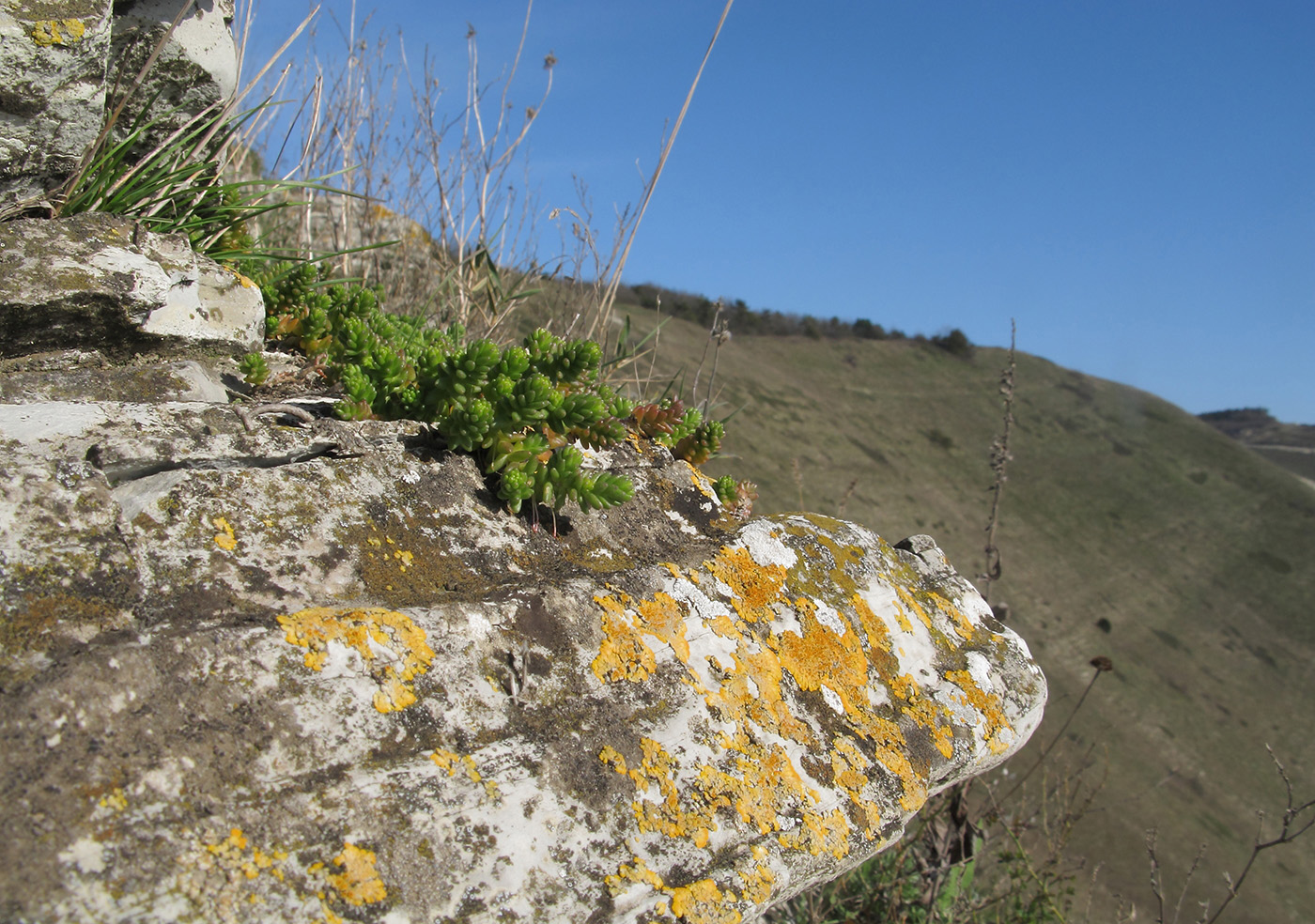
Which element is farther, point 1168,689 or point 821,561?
point 1168,689

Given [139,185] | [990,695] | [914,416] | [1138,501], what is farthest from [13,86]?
[1138,501]

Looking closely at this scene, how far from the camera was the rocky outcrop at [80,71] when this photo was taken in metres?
2.54

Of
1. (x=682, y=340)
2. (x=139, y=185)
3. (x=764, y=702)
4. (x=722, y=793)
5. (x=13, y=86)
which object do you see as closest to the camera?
(x=722, y=793)

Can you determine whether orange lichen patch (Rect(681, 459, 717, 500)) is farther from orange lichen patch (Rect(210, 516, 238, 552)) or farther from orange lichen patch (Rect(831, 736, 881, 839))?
orange lichen patch (Rect(210, 516, 238, 552))

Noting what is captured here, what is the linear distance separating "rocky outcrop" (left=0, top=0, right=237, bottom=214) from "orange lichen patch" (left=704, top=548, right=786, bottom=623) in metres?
2.80

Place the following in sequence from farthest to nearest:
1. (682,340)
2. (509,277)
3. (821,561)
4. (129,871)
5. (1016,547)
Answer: (1016,547) → (682,340) → (509,277) → (821,561) → (129,871)

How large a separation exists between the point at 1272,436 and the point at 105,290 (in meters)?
57.8

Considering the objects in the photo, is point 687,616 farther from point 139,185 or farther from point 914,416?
point 914,416

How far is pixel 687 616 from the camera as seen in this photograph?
2.35m

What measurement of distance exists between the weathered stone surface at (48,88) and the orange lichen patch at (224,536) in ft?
6.16

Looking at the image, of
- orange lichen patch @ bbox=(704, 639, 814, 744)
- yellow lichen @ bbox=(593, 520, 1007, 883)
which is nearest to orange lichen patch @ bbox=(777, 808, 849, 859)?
yellow lichen @ bbox=(593, 520, 1007, 883)

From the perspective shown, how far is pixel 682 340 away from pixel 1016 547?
8858 mm

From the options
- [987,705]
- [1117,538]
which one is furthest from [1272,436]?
[987,705]

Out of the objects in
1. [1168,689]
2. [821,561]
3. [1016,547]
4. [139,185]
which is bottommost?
[1168,689]
